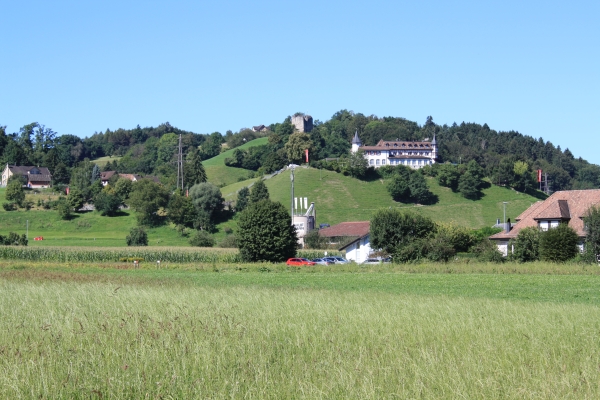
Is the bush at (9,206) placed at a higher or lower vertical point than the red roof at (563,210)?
higher

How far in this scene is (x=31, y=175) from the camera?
472 feet

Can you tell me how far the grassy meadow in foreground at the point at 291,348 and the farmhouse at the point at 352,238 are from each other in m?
53.1

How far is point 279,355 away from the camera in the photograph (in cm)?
1144

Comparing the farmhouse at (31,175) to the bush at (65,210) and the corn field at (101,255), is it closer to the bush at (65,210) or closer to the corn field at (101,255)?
the bush at (65,210)

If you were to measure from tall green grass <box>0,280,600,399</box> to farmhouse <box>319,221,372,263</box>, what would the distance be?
53.6 m

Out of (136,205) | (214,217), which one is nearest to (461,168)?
(214,217)

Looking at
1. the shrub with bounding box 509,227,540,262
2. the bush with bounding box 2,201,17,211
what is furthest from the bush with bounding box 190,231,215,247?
the shrub with bounding box 509,227,540,262

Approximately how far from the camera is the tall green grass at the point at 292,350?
945 cm

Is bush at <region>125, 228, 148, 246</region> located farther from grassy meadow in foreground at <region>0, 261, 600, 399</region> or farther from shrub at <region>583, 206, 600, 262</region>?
grassy meadow in foreground at <region>0, 261, 600, 399</region>

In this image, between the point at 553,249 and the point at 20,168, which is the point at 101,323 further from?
the point at 20,168

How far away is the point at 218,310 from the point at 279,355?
4684 millimetres

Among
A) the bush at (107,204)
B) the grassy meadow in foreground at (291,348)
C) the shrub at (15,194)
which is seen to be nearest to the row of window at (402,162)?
the bush at (107,204)

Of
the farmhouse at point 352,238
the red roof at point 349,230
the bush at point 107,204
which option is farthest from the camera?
the bush at point 107,204

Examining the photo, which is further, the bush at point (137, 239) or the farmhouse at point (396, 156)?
the farmhouse at point (396, 156)
